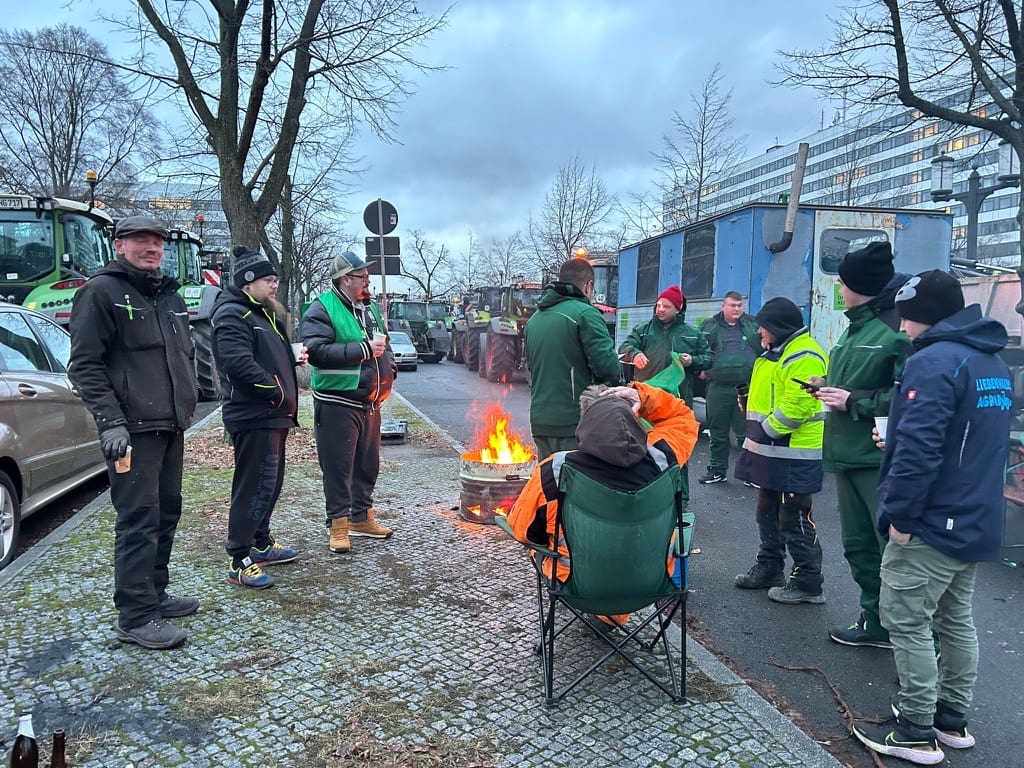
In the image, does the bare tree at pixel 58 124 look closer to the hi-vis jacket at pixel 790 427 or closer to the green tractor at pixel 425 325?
the green tractor at pixel 425 325

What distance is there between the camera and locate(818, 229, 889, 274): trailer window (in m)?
9.20

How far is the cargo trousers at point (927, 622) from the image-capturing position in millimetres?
2670

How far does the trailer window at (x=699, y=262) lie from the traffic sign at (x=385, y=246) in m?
4.35

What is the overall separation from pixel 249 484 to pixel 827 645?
11.1ft

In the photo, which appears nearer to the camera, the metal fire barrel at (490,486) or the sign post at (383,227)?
the metal fire barrel at (490,486)

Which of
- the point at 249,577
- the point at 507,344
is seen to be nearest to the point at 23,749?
the point at 249,577

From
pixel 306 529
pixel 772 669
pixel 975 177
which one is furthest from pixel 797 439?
pixel 975 177

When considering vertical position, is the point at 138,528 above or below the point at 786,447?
below

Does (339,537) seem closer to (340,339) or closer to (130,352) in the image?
(340,339)

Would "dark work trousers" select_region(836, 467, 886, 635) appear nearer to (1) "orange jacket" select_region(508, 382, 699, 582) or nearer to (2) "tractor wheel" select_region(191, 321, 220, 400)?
(1) "orange jacket" select_region(508, 382, 699, 582)

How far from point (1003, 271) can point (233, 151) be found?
11.1m

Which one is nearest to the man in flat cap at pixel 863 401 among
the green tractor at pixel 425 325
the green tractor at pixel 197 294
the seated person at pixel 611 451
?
the seated person at pixel 611 451

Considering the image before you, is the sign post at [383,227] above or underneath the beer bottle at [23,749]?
above

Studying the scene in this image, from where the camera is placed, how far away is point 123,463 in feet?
11.0
